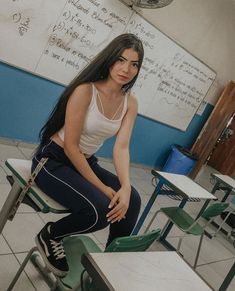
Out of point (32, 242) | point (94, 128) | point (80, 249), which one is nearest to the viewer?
point (80, 249)

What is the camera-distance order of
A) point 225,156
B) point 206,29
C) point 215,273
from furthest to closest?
point 225,156 < point 206,29 < point 215,273

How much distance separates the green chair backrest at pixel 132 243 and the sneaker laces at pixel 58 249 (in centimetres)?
37

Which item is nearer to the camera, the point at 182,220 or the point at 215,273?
the point at 182,220

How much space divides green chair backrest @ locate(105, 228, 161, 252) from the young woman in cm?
26

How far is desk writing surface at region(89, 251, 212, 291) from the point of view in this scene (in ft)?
3.18

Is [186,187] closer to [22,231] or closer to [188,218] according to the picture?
[188,218]

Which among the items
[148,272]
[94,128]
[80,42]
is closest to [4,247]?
[94,128]

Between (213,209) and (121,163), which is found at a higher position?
(121,163)

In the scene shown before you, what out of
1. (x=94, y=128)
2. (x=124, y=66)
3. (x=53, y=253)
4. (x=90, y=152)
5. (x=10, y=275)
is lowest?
(x=10, y=275)

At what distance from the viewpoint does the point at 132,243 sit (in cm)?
117

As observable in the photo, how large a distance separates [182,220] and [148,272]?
5.29 feet

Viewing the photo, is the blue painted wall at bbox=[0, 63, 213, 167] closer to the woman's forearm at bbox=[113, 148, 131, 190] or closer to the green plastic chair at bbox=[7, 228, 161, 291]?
the woman's forearm at bbox=[113, 148, 131, 190]

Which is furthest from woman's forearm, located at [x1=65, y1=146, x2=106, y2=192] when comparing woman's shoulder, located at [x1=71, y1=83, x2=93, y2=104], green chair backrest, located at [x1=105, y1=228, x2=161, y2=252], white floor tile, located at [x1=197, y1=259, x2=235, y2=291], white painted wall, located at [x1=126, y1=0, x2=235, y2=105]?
white painted wall, located at [x1=126, y1=0, x2=235, y2=105]

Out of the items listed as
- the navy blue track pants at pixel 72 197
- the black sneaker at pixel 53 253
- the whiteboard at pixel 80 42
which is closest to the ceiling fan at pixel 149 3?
the whiteboard at pixel 80 42
